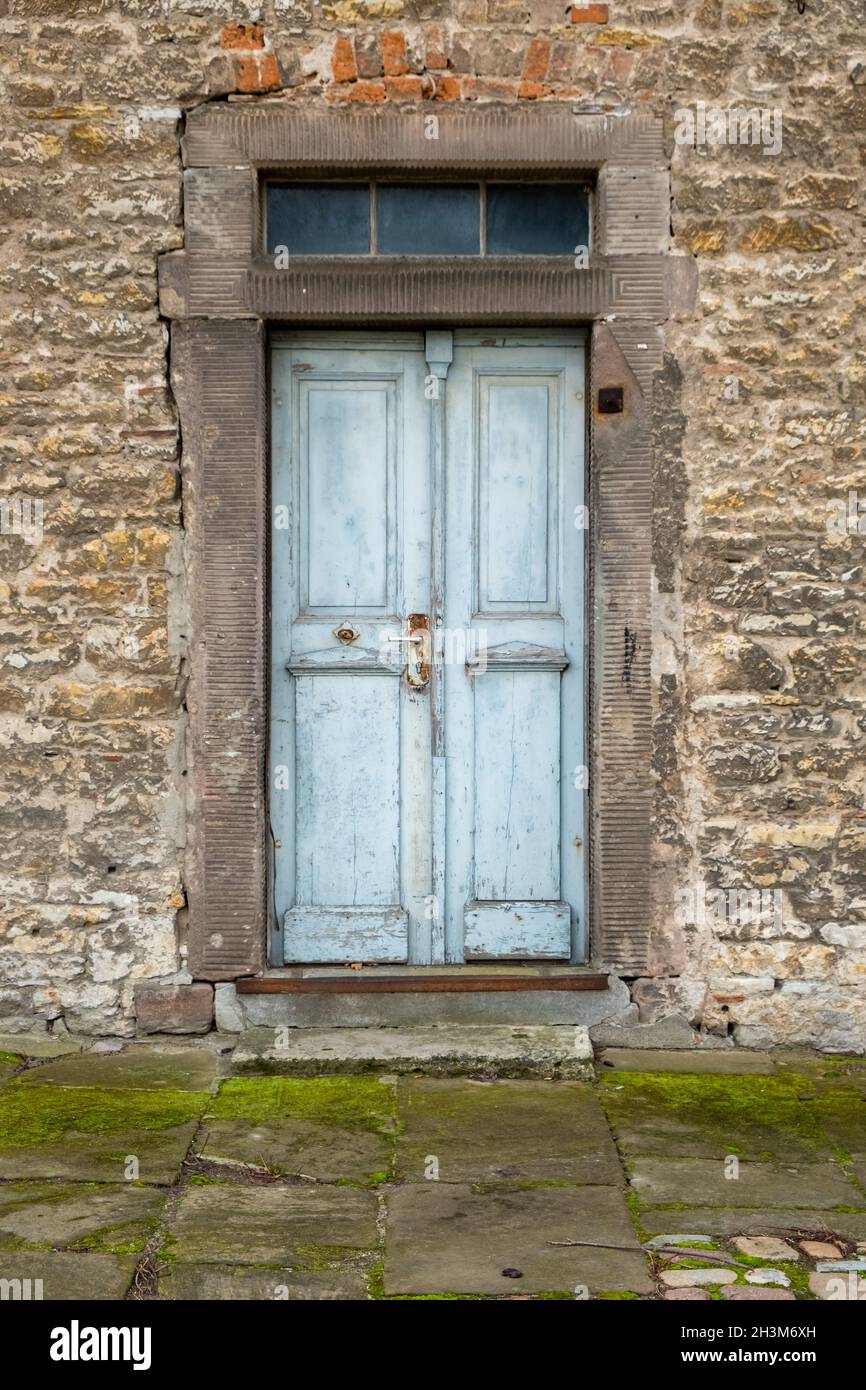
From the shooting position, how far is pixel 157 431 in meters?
4.66

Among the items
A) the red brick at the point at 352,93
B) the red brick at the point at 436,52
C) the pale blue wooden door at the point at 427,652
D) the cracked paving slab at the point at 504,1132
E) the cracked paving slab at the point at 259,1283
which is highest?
the red brick at the point at 436,52

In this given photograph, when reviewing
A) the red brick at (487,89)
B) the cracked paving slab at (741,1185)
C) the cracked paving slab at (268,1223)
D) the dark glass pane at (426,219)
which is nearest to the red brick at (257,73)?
the dark glass pane at (426,219)

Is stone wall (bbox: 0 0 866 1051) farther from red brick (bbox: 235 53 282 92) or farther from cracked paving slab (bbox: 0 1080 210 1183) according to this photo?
cracked paving slab (bbox: 0 1080 210 1183)

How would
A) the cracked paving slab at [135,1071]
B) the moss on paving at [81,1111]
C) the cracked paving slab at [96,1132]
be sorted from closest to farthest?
the cracked paving slab at [96,1132] → the moss on paving at [81,1111] → the cracked paving slab at [135,1071]

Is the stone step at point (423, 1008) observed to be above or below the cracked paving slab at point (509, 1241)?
above

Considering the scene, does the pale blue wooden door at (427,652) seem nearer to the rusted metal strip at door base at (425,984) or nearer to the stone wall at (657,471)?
the rusted metal strip at door base at (425,984)

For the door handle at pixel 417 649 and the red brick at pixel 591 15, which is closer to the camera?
the red brick at pixel 591 15

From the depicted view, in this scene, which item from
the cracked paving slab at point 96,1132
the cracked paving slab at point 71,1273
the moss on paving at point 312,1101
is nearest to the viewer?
the cracked paving slab at point 71,1273

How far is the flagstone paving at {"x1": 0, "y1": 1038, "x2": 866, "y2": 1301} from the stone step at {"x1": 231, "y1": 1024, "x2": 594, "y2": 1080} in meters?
0.05

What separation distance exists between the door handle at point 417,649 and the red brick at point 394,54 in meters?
1.80

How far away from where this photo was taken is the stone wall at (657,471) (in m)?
4.61

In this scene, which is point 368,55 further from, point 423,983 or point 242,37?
point 423,983

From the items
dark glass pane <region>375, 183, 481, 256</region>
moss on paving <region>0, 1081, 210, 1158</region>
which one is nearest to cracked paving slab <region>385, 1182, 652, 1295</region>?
moss on paving <region>0, 1081, 210, 1158</region>
